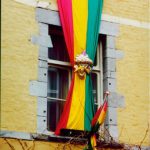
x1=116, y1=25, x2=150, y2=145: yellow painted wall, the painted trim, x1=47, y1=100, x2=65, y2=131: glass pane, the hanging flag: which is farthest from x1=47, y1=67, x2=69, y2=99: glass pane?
the painted trim

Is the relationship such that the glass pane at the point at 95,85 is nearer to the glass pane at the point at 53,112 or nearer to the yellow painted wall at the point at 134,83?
the yellow painted wall at the point at 134,83

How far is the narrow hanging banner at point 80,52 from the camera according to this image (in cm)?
1274

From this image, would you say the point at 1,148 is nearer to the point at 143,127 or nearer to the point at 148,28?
the point at 143,127

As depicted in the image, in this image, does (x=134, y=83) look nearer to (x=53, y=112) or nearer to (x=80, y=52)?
(x=80, y=52)

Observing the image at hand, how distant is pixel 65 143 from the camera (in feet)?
40.8

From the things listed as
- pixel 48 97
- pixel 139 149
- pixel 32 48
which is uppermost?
pixel 32 48

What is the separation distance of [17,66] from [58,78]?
3.39 feet

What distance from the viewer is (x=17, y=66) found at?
40.8 feet

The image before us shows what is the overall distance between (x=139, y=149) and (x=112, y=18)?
2.44 metres

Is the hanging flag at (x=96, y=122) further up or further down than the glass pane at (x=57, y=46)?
further down

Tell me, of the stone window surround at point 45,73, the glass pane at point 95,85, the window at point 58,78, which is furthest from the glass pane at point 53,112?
the glass pane at point 95,85

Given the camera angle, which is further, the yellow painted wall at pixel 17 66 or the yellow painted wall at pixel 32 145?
the yellow painted wall at pixel 17 66

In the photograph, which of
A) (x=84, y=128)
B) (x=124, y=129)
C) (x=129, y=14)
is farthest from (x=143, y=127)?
(x=129, y=14)

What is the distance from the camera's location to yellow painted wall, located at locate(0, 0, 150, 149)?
481 inches
